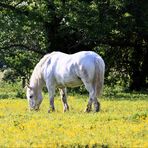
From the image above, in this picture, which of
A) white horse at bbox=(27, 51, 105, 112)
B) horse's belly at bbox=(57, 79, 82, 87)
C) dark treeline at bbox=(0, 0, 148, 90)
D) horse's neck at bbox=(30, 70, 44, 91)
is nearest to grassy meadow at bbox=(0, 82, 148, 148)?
white horse at bbox=(27, 51, 105, 112)

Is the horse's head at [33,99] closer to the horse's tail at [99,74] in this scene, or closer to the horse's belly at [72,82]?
the horse's belly at [72,82]

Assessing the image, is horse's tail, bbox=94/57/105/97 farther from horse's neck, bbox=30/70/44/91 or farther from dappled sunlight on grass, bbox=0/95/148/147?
horse's neck, bbox=30/70/44/91

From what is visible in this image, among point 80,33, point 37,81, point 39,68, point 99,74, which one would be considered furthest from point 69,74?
point 80,33

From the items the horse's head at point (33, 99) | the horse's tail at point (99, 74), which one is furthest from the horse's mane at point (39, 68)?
the horse's tail at point (99, 74)

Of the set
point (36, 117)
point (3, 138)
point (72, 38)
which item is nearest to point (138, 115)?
point (36, 117)

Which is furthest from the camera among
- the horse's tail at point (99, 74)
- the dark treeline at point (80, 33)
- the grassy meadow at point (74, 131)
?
the dark treeline at point (80, 33)

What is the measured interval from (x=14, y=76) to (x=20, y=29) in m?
8.54

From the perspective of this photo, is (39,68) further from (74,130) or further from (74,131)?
(74,131)

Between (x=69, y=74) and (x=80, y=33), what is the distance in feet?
56.6

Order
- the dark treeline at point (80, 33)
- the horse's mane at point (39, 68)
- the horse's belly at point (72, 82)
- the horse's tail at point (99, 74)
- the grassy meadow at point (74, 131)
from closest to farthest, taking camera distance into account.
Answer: the grassy meadow at point (74, 131)
the horse's tail at point (99, 74)
the horse's belly at point (72, 82)
the horse's mane at point (39, 68)
the dark treeline at point (80, 33)

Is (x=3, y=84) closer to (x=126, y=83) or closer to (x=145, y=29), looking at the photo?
(x=126, y=83)

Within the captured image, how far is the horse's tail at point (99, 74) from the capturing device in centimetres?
1889

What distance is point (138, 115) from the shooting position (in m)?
16.3

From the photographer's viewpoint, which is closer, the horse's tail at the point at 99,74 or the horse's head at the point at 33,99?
the horse's tail at the point at 99,74
